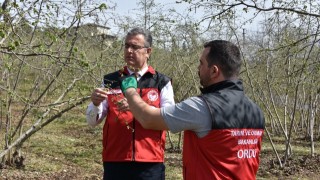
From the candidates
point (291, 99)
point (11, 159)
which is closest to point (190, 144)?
point (11, 159)

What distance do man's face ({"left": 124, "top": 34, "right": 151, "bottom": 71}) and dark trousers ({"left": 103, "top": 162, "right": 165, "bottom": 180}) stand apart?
644 mm

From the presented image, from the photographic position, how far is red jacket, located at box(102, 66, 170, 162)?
9.41 ft

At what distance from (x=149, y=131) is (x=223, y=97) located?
878mm

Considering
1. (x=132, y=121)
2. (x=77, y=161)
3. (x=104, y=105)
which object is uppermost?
(x=104, y=105)

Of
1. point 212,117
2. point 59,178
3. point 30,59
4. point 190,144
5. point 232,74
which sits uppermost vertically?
point 30,59

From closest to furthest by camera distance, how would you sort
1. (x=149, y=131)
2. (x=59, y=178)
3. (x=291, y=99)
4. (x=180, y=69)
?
(x=149, y=131), (x=59, y=178), (x=180, y=69), (x=291, y=99)

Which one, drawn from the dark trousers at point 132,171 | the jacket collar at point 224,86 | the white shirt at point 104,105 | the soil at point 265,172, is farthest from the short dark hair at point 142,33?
the soil at point 265,172

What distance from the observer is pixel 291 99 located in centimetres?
1396

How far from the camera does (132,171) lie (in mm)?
2879

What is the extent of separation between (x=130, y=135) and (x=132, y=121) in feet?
0.32

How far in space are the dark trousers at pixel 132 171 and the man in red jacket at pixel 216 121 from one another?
Result: 65cm

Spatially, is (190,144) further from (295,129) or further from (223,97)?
(295,129)

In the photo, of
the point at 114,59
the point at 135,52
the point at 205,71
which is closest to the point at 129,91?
the point at 205,71

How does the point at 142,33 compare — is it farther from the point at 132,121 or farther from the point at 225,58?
the point at 225,58
